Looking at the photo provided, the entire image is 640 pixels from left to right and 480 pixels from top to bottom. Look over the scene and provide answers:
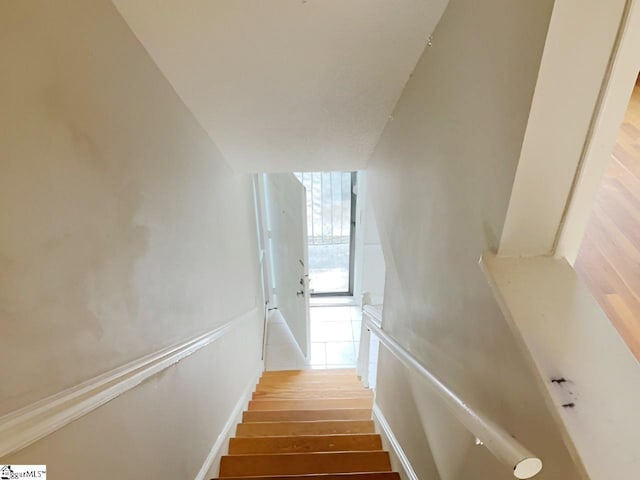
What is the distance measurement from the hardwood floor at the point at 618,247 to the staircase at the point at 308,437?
1.35 meters

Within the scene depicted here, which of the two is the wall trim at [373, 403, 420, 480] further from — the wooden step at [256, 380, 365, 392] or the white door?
the white door

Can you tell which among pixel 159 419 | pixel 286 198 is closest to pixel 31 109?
pixel 159 419

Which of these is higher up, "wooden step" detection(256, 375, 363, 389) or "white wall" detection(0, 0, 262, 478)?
"wooden step" detection(256, 375, 363, 389)

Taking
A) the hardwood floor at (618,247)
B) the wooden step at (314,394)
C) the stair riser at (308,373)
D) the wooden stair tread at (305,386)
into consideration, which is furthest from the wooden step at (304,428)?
the hardwood floor at (618,247)

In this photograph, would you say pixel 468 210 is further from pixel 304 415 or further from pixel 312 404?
pixel 312 404

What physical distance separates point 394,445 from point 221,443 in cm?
87

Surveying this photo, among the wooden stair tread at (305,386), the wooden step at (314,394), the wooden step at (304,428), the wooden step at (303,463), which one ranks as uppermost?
the wooden stair tread at (305,386)

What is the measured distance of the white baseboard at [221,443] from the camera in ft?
5.99

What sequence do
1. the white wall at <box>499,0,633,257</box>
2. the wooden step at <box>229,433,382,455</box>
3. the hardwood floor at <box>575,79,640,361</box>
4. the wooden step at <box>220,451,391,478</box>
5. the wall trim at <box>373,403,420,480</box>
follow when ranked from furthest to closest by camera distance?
the wooden step at <box>229,433,382,455</box>
the wooden step at <box>220,451,391,478</box>
the wall trim at <box>373,403,420,480</box>
the hardwood floor at <box>575,79,640,361</box>
the white wall at <box>499,0,633,257</box>

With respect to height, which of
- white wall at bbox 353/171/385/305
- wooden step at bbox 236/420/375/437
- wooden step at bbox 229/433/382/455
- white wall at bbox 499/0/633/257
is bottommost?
white wall at bbox 499/0/633/257

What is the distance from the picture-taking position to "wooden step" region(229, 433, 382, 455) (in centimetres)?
233

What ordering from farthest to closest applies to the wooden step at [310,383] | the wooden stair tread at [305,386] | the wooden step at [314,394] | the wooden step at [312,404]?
the wooden step at [310,383] → the wooden stair tread at [305,386] → the wooden step at [314,394] → the wooden step at [312,404]

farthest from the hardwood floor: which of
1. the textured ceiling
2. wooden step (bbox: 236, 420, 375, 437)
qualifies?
wooden step (bbox: 236, 420, 375, 437)
